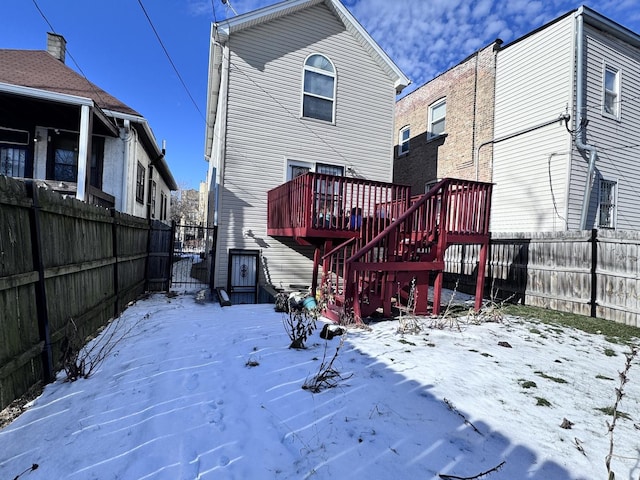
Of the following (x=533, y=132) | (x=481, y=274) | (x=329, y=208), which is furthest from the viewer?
(x=533, y=132)

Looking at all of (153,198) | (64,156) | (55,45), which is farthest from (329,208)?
(55,45)

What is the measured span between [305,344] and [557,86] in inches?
397

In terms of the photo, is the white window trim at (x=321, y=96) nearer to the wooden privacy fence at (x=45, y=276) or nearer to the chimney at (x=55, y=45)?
the wooden privacy fence at (x=45, y=276)

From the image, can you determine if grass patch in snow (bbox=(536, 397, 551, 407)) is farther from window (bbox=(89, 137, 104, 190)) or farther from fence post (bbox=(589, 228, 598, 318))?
window (bbox=(89, 137, 104, 190))

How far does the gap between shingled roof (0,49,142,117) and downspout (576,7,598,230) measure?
12.0 m

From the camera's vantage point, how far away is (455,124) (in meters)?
12.1

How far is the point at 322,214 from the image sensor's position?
6.39 m

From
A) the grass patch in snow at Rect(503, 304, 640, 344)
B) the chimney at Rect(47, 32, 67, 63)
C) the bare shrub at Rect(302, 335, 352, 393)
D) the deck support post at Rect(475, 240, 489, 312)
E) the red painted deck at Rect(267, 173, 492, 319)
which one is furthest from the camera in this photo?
the chimney at Rect(47, 32, 67, 63)

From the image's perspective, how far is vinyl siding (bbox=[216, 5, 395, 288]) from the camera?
829cm

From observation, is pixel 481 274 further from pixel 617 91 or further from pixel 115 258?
pixel 617 91

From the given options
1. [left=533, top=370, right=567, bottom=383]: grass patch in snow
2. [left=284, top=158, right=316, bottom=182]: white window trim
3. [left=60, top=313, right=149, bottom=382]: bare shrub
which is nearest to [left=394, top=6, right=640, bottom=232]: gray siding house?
[left=284, top=158, right=316, bottom=182]: white window trim

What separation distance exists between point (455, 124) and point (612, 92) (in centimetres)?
438

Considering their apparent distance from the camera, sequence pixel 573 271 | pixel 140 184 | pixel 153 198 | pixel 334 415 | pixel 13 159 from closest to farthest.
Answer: pixel 334 415 < pixel 573 271 < pixel 13 159 < pixel 140 184 < pixel 153 198

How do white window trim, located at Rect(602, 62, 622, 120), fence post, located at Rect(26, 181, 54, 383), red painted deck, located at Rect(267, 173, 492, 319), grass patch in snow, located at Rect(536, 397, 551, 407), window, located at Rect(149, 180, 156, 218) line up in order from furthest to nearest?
window, located at Rect(149, 180, 156, 218) < white window trim, located at Rect(602, 62, 622, 120) < red painted deck, located at Rect(267, 173, 492, 319) < fence post, located at Rect(26, 181, 54, 383) < grass patch in snow, located at Rect(536, 397, 551, 407)
